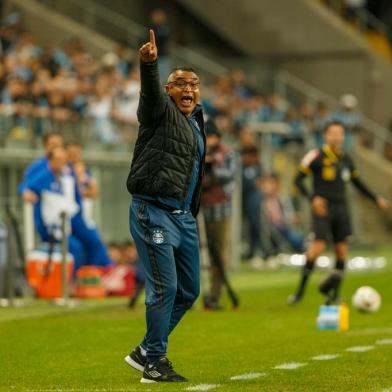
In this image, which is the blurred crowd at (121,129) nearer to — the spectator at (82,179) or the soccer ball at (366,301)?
the spectator at (82,179)

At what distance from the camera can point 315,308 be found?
1599cm

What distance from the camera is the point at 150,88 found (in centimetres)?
882

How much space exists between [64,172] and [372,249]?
13.0 m

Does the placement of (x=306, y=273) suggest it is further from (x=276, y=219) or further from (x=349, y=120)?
(x=349, y=120)

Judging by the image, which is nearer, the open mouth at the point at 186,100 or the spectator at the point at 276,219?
the open mouth at the point at 186,100

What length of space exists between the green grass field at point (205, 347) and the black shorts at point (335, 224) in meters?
0.86

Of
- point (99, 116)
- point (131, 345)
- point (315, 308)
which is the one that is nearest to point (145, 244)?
point (131, 345)

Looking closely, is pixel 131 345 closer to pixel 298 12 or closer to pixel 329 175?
pixel 329 175

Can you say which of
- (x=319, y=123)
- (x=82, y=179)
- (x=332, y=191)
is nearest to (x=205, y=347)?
(x=332, y=191)

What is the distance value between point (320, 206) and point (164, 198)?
7509mm

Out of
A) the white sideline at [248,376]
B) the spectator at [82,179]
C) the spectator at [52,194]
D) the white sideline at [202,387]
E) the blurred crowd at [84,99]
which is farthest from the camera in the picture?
the blurred crowd at [84,99]

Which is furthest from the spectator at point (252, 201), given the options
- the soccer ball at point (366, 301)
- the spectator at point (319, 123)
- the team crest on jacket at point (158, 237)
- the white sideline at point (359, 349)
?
the team crest on jacket at point (158, 237)

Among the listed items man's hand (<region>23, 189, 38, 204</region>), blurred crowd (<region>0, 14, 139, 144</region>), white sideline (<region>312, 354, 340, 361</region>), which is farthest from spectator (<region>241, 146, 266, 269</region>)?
white sideline (<region>312, 354, 340, 361</region>)

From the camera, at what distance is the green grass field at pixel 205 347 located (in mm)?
9453
